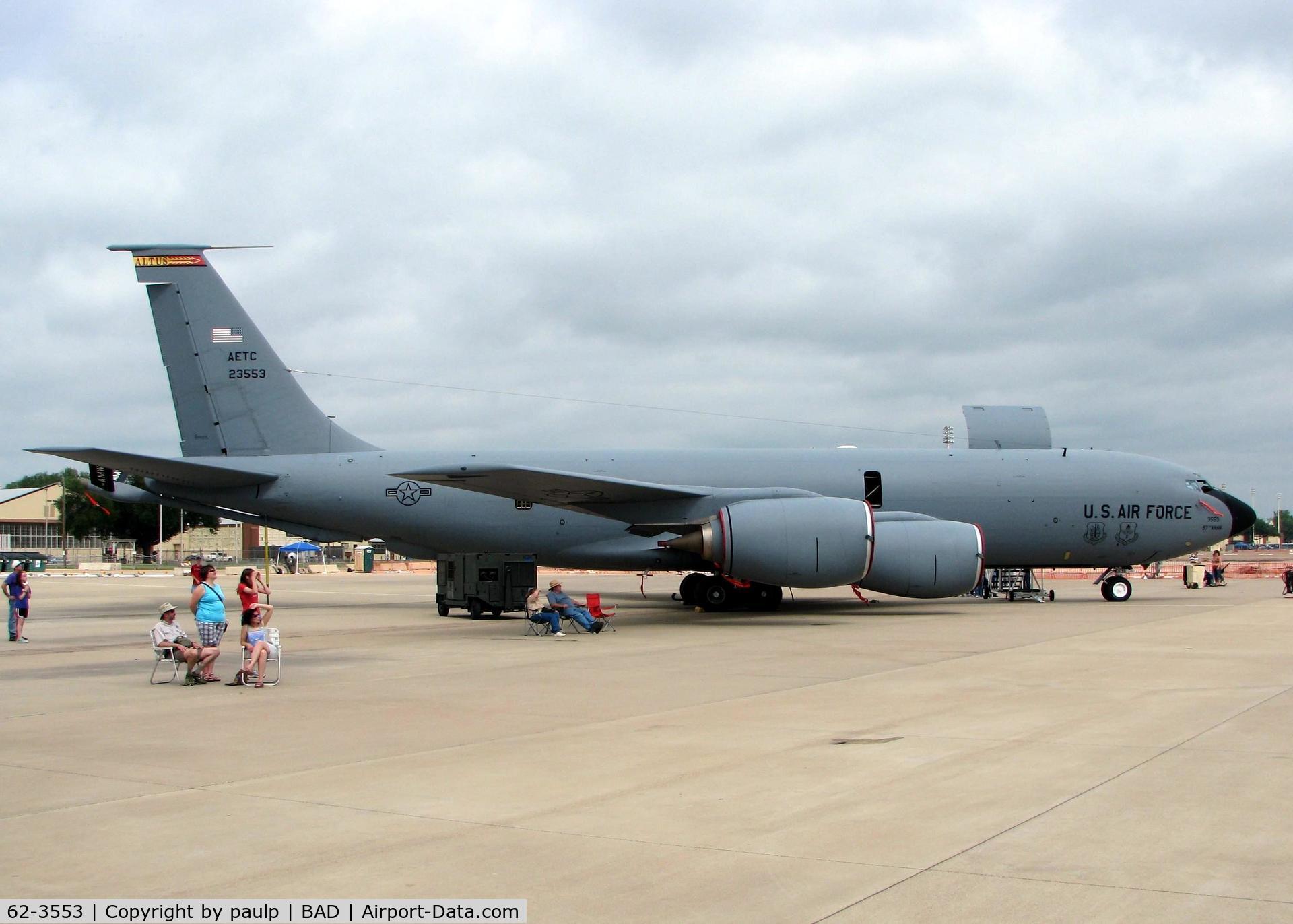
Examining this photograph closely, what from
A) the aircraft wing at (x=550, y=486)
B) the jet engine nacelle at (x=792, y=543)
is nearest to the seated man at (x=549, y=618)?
the aircraft wing at (x=550, y=486)

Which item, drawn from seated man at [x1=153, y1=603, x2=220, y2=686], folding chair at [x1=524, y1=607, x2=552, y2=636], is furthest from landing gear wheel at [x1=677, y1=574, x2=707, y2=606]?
seated man at [x1=153, y1=603, x2=220, y2=686]

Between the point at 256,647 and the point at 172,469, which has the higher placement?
the point at 172,469

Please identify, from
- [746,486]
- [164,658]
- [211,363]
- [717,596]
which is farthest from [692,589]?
[164,658]

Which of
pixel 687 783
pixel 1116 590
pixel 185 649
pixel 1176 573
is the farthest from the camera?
pixel 1176 573

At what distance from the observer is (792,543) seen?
21.1 meters

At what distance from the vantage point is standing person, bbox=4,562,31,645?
19.0 m

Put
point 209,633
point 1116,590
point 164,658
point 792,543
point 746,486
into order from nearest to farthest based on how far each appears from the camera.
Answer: point 209,633
point 164,658
point 792,543
point 746,486
point 1116,590

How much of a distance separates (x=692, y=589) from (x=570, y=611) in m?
6.38

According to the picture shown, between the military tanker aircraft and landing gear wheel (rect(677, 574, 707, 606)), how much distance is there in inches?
1.9

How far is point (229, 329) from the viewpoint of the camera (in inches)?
1019

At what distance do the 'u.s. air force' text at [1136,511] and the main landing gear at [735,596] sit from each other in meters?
7.69

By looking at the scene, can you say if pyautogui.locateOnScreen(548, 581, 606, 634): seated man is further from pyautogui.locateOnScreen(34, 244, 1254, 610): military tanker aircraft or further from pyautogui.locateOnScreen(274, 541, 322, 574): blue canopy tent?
pyautogui.locateOnScreen(274, 541, 322, 574): blue canopy tent

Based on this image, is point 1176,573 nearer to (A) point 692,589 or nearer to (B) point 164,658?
(A) point 692,589

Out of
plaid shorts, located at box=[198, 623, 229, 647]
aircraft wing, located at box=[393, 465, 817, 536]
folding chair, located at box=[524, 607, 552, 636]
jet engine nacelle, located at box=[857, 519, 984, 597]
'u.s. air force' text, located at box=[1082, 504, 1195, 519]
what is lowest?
folding chair, located at box=[524, 607, 552, 636]
